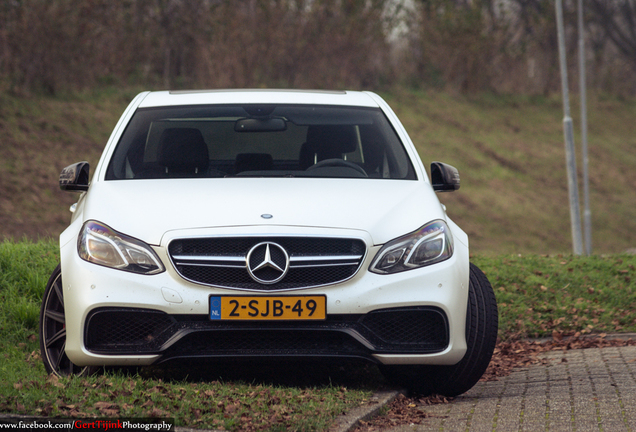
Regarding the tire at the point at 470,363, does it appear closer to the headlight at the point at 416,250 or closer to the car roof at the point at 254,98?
the headlight at the point at 416,250

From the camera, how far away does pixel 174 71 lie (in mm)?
23781

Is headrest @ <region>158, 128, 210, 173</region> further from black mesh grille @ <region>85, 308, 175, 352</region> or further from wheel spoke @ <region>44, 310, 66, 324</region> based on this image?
black mesh grille @ <region>85, 308, 175, 352</region>

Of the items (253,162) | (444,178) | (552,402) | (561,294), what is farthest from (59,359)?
(561,294)

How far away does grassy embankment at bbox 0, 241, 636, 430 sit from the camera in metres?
3.93

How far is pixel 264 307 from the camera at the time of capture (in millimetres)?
4168

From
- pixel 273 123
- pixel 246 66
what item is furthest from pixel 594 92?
pixel 273 123

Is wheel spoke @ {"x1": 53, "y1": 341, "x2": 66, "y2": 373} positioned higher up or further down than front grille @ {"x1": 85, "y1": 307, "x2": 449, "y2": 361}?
further down

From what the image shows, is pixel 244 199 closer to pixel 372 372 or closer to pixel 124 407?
pixel 124 407

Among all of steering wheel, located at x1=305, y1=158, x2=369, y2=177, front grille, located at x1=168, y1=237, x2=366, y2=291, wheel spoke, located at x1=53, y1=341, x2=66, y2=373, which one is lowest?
wheel spoke, located at x1=53, y1=341, x2=66, y2=373

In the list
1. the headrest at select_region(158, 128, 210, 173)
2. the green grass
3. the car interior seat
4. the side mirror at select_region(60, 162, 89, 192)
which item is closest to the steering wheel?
the car interior seat

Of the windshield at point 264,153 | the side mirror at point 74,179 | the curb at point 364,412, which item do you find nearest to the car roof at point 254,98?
the windshield at point 264,153

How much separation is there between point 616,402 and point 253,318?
6.73 ft

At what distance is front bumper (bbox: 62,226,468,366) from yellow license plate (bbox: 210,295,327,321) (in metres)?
0.04

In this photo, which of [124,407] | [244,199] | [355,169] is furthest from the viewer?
[355,169]
